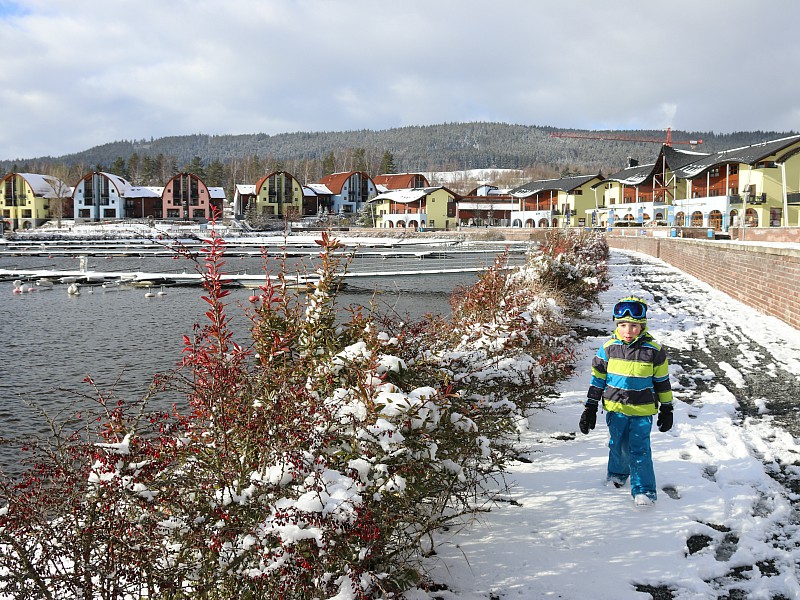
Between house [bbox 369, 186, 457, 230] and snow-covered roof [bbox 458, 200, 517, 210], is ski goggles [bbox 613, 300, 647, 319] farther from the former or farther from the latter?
snow-covered roof [bbox 458, 200, 517, 210]

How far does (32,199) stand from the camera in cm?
9475

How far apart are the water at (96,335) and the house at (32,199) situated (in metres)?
73.9

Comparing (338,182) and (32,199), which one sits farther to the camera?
(338,182)

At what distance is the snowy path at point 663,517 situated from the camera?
3971 millimetres

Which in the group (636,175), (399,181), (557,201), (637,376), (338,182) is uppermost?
(399,181)

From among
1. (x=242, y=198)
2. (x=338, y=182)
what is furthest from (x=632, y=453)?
(x=338, y=182)

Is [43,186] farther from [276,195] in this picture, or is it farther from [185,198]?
[276,195]

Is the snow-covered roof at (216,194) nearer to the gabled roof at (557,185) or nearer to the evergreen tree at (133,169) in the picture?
the evergreen tree at (133,169)

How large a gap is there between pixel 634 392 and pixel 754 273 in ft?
37.2

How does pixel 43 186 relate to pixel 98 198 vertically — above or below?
above

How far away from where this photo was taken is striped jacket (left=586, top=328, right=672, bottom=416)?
17.1 ft

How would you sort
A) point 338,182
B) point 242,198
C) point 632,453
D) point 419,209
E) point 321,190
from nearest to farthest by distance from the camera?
point 632,453
point 419,209
point 242,198
point 321,190
point 338,182

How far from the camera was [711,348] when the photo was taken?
10.8 metres

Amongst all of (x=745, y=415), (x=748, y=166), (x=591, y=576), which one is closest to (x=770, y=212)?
(x=748, y=166)
